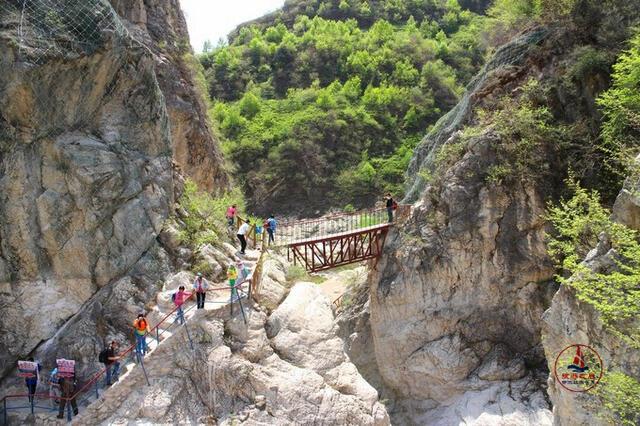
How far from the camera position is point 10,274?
46.2 ft

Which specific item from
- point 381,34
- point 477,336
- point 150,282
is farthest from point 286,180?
point 150,282

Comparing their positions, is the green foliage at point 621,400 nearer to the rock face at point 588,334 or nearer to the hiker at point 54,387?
the rock face at point 588,334

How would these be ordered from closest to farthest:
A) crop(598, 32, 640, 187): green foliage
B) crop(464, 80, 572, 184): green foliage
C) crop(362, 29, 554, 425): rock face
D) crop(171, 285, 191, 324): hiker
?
crop(171, 285, 191, 324): hiker, crop(598, 32, 640, 187): green foliage, crop(362, 29, 554, 425): rock face, crop(464, 80, 572, 184): green foliage

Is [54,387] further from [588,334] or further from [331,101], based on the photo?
[331,101]

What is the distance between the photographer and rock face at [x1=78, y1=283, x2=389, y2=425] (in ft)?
42.4

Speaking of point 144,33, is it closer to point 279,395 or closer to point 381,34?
point 279,395

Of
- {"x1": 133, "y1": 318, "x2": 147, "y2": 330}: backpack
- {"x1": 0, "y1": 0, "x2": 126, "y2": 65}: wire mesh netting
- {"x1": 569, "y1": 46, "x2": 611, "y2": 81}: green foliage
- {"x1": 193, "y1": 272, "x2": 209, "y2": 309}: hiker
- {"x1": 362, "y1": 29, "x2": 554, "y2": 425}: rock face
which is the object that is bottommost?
{"x1": 362, "y1": 29, "x2": 554, "y2": 425}: rock face

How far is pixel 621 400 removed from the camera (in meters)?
11.1

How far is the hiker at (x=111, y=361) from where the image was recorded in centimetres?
1283

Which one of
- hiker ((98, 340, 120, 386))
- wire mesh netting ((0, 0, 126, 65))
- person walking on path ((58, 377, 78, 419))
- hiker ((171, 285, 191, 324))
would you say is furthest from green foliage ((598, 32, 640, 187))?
person walking on path ((58, 377, 78, 419))

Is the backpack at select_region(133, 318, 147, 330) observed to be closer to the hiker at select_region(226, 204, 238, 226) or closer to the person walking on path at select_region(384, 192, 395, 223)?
the hiker at select_region(226, 204, 238, 226)

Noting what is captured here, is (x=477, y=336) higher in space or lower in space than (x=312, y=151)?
lower

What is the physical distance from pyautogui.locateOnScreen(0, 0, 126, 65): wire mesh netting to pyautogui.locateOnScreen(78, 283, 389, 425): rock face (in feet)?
25.6

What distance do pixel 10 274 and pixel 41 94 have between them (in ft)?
15.2
